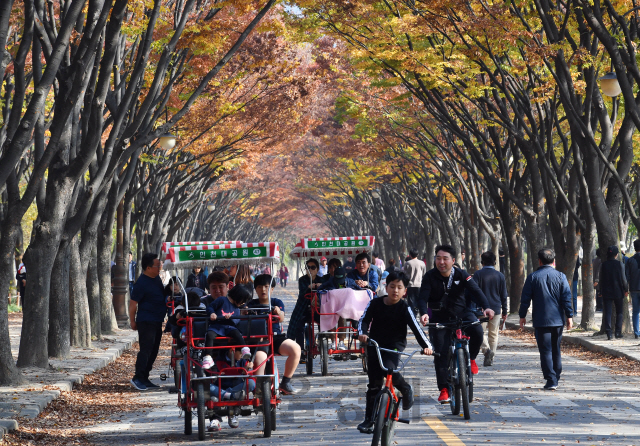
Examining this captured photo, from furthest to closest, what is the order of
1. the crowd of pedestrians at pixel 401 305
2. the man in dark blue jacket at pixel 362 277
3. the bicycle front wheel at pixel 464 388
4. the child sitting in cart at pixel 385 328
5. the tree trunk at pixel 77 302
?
the tree trunk at pixel 77 302
the man in dark blue jacket at pixel 362 277
the bicycle front wheel at pixel 464 388
the crowd of pedestrians at pixel 401 305
the child sitting in cart at pixel 385 328

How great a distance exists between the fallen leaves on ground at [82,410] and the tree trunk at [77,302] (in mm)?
2149

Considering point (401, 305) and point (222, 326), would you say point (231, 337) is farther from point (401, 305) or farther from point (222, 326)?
point (401, 305)

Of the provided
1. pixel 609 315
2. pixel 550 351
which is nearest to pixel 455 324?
pixel 550 351

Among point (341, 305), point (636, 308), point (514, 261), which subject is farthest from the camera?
point (514, 261)

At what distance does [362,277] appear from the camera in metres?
12.8

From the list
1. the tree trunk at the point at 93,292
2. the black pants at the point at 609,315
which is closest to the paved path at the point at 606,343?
the black pants at the point at 609,315

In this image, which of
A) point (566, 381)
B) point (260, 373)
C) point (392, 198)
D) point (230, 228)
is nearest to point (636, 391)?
point (566, 381)

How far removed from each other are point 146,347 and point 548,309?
521 centimetres

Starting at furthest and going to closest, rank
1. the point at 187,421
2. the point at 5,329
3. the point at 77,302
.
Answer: the point at 77,302 < the point at 5,329 < the point at 187,421

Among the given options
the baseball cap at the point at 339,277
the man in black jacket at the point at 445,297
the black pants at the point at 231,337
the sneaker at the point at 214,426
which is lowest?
the sneaker at the point at 214,426

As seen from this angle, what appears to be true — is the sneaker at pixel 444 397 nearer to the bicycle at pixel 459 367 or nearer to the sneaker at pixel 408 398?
the bicycle at pixel 459 367

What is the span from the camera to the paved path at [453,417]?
732cm

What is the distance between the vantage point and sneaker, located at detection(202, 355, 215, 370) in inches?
301

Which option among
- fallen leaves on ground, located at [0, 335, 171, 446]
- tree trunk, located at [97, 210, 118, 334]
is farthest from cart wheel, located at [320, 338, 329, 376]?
tree trunk, located at [97, 210, 118, 334]
